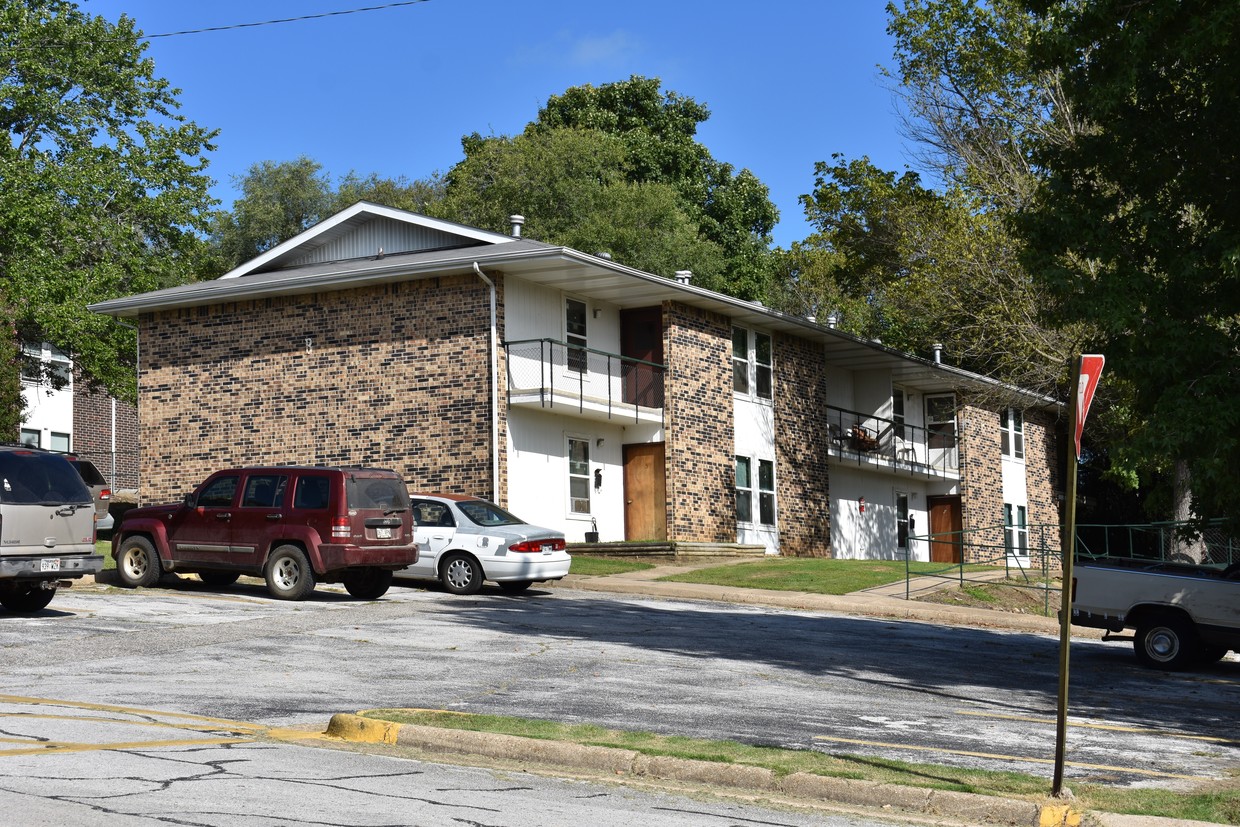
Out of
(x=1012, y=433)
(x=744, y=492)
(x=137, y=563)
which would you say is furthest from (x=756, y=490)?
(x=137, y=563)

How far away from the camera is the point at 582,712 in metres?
11.8

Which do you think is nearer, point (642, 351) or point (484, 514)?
point (484, 514)

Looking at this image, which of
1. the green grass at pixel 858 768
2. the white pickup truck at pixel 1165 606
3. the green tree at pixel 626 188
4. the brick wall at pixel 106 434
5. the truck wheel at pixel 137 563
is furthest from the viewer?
the green tree at pixel 626 188

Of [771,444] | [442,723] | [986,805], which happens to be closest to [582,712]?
[442,723]

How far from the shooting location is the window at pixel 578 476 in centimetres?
3149

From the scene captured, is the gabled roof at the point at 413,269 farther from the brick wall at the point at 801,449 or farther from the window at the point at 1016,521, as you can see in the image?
the window at the point at 1016,521

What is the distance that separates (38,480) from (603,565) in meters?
12.6

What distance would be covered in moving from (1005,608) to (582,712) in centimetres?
1487

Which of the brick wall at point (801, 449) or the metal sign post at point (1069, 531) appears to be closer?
the metal sign post at point (1069, 531)

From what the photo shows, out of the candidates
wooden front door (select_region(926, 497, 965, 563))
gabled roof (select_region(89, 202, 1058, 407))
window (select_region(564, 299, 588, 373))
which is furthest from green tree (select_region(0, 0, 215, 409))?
wooden front door (select_region(926, 497, 965, 563))

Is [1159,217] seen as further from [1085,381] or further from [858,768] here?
[858,768]

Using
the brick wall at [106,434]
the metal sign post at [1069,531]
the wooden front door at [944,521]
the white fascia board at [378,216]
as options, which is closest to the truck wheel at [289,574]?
the white fascia board at [378,216]

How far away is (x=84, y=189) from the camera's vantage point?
130 feet

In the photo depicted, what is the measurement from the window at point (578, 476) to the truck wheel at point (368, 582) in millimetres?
9931
